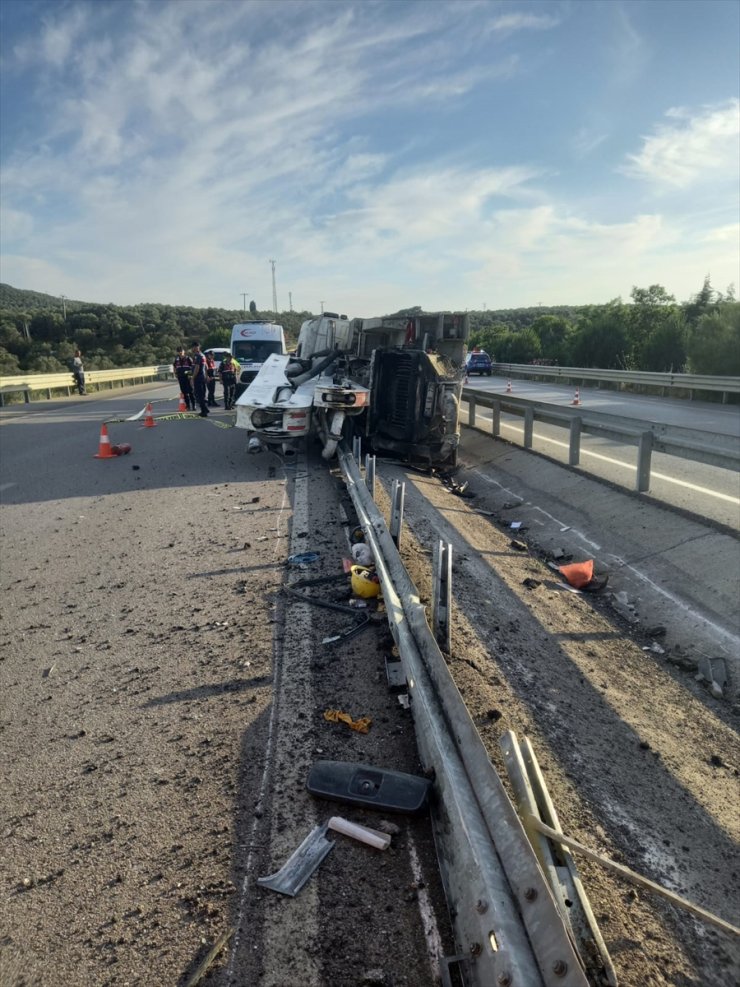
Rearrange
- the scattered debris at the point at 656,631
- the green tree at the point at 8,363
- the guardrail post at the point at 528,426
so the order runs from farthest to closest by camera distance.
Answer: the green tree at the point at 8,363
the guardrail post at the point at 528,426
the scattered debris at the point at 656,631

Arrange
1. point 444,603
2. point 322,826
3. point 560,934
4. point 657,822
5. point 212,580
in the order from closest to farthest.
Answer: point 560,934 < point 322,826 < point 657,822 < point 444,603 < point 212,580

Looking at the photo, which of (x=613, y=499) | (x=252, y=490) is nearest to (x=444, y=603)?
(x=613, y=499)

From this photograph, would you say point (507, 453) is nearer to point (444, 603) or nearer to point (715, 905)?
point (444, 603)

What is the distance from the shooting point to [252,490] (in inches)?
360

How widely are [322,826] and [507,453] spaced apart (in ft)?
30.5

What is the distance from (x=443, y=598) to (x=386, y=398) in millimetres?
7345

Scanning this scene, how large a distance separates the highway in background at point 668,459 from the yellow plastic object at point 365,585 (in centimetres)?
361

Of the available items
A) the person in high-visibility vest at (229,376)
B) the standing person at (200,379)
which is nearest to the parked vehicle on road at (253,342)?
the person in high-visibility vest at (229,376)

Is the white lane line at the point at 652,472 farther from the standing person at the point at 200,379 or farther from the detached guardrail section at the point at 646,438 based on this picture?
the standing person at the point at 200,379

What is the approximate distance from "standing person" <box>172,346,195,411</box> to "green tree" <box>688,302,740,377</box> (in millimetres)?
17919

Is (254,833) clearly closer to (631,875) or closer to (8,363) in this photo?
(631,875)

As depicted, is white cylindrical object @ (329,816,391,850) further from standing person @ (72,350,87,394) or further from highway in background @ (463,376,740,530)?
standing person @ (72,350,87,394)

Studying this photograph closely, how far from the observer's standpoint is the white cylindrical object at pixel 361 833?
8.56 ft

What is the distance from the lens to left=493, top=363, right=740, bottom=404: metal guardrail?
66.6ft
